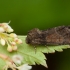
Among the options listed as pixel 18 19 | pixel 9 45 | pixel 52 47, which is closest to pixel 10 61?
pixel 9 45

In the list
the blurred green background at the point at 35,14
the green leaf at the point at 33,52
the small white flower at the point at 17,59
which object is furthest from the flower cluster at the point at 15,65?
the blurred green background at the point at 35,14

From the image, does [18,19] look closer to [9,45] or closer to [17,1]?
[17,1]

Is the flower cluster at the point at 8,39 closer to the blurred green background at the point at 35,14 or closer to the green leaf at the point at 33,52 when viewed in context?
the green leaf at the point at 33,52

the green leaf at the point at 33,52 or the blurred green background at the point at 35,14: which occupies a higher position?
the blurred green background at the point at 35,14

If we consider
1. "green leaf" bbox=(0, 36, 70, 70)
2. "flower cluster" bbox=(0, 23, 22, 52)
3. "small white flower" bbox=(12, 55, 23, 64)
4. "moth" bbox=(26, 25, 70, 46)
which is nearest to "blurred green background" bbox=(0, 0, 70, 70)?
"moth" bbox=(26, 25, 70, 46)

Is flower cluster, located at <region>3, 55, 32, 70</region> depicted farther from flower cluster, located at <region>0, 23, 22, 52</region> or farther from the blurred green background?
the blurred green background

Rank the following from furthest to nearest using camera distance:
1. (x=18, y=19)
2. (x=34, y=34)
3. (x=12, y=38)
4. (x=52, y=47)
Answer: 1. (x=18, y=19)
2. (x=34, y=34)
3. (x=52, y=47)
4. (x=12, y=38)
